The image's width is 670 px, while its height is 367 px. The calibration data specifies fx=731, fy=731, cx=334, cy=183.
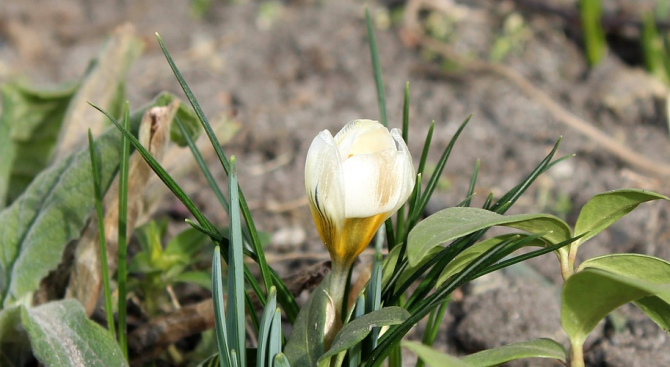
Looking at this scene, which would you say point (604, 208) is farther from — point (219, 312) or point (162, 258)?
point (162, 258)

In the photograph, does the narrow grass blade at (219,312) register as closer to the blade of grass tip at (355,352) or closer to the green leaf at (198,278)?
the blade of grass tip at (355,352)

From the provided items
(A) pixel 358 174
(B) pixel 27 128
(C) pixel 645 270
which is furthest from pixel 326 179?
(B) pixel 27 128

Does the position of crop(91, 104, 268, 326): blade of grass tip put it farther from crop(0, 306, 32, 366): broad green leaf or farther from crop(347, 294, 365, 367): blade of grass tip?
crop(0, 306, 32, 366): broad green leaf

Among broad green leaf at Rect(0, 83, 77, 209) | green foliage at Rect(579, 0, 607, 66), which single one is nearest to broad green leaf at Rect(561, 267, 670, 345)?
broad green leaf at Rect(0, 83, 77, 209)

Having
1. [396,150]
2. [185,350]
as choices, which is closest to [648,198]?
[396,150]

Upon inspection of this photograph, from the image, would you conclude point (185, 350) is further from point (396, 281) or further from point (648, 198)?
point (648, 198)

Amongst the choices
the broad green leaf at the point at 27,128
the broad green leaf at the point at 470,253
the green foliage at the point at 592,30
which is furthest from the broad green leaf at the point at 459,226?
the green foliage at the point at 592,30
